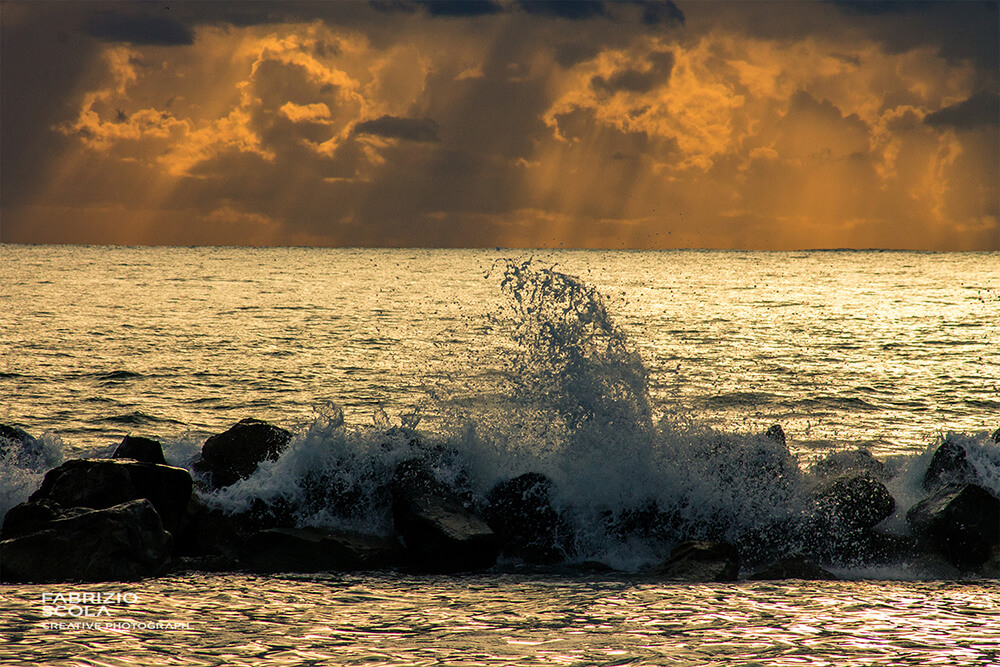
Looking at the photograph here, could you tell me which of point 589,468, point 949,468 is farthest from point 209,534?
point 949,468

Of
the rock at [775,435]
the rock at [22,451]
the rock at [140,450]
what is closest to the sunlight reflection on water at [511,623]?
the rock at [140,450]

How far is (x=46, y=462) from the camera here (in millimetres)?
12273

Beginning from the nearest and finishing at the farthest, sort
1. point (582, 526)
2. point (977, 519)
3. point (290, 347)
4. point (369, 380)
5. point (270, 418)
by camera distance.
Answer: point (977, 519) < point (582, 526) < point (270, 418) < point (369, 380) < point (290, 347)

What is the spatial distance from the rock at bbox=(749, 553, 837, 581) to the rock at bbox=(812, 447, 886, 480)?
9.69 ft

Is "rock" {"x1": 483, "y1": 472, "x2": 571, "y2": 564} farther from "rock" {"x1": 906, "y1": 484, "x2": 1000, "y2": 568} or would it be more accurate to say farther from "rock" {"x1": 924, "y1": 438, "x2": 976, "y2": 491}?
"rock" {"x1": 924, "y1": 438, "x2": 976, "y2": 491}

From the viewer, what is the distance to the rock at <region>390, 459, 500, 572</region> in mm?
9234

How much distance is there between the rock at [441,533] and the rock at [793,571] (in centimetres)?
278

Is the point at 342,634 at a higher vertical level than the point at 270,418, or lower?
lower

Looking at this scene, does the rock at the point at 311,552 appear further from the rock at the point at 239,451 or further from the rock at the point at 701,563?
the rock at the point at 701,563

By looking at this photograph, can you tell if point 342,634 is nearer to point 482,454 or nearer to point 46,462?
point 482,454

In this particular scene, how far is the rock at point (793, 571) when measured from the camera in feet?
28.9

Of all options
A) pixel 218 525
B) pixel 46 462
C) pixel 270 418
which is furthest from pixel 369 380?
pixel 218 525

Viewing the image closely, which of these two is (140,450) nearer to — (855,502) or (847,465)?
(855,502)

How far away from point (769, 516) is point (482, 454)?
142 inches
